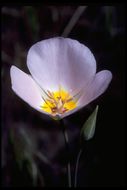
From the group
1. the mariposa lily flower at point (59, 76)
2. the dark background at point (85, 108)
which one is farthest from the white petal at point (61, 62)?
the dark background at point (85, 108)

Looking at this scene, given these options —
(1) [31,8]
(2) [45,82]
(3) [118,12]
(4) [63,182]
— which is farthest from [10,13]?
(2) [45,82]

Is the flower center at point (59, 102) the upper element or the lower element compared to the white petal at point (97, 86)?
lower

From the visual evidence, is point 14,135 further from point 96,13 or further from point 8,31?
point 96,13

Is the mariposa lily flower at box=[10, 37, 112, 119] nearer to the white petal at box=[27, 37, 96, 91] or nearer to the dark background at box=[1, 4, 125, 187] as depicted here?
the white petal at box=[27, 37, 96, 91]

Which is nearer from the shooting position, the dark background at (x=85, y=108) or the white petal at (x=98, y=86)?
the white petal at (x=98, y=86)

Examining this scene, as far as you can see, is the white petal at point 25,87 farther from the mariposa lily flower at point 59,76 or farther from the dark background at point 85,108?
the dark background at point 85,108

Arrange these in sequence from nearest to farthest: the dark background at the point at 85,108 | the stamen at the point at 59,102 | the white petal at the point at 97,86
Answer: the white petal at the point at 97,86, the stamen at the point at 59,102, the dark background at the point at 85,108

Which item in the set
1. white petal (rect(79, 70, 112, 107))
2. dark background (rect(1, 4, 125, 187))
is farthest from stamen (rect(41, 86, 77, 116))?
dark background (rect(1, 4, 125, 187))
